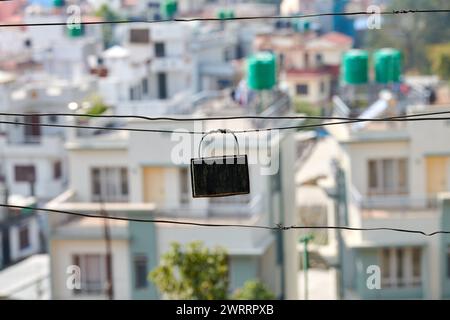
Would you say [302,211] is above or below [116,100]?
below

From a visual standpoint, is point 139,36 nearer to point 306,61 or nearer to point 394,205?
point 306,61

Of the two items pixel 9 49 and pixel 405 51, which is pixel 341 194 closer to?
pixel 9 49

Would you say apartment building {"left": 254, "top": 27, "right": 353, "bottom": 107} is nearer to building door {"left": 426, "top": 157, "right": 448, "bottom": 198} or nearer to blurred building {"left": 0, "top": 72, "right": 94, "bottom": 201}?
blurred building {"left": 0, "top": 72, "right": 94, "bottom": 201}

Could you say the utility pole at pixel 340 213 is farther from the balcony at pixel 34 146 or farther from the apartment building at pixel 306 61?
the apartment building at pixel 306 61

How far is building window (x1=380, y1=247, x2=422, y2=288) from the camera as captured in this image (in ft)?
33.6

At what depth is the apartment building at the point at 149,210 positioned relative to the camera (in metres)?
10.1

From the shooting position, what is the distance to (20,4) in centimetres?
3212

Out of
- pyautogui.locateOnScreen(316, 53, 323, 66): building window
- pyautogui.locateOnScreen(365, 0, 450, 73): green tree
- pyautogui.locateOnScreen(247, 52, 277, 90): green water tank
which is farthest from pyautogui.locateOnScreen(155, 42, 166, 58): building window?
pyautogui.locateOnScreen(365, 0, 450, 73): green tree

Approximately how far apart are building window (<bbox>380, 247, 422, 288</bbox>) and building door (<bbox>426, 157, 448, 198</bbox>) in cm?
53

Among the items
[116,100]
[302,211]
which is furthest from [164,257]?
[302,211]

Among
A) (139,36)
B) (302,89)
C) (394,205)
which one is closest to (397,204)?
(394,205)
